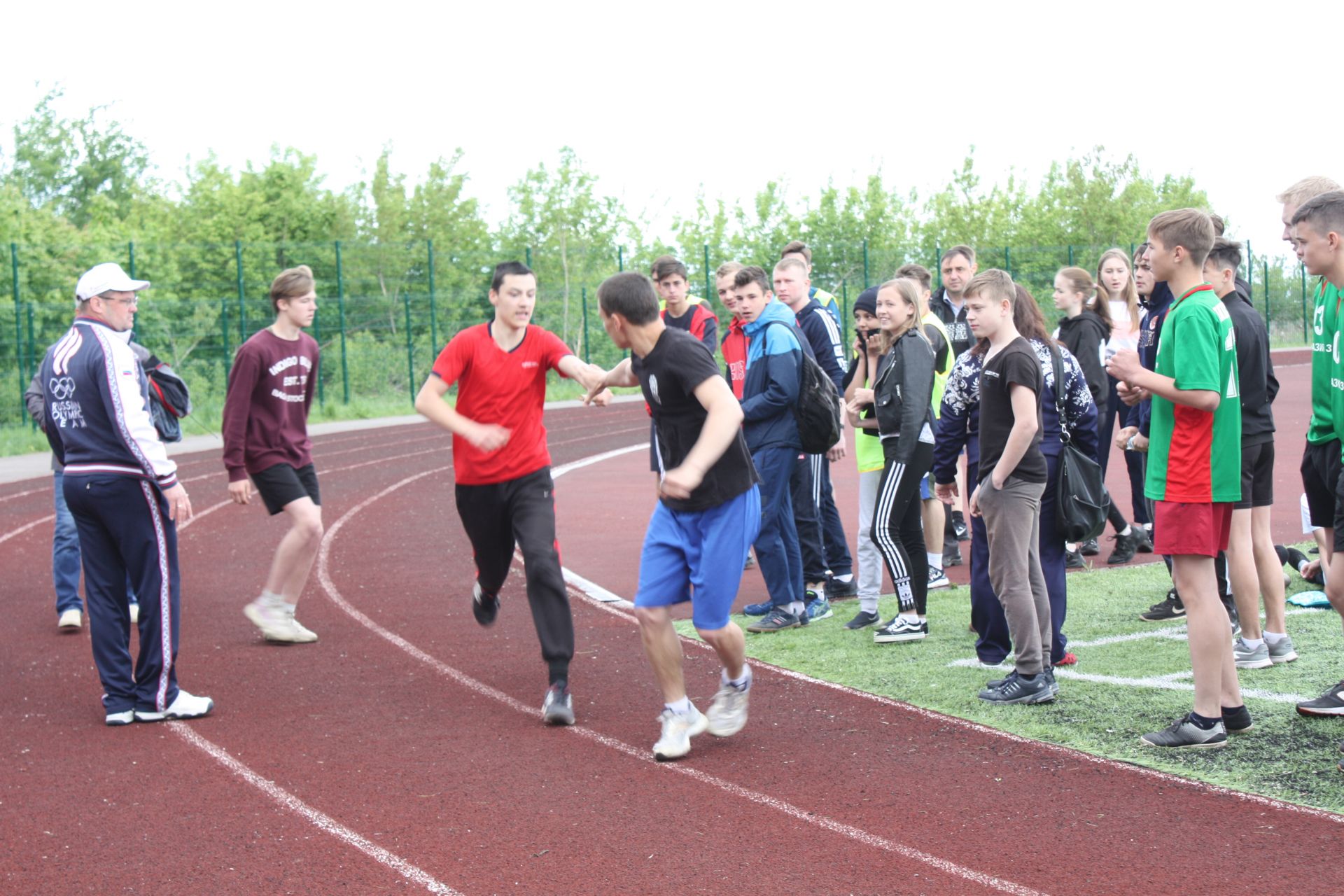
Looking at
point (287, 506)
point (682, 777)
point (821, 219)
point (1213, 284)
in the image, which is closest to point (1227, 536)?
point (1213, 284)

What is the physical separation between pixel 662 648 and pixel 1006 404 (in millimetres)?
1886

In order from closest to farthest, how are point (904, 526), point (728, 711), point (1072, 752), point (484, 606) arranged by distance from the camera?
point (1072, 752) → point (728, 711) → point (484, 606) → point (904, 526)

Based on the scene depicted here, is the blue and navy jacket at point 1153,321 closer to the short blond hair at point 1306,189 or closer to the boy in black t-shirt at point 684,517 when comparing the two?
the short blond hair at point 1306,189

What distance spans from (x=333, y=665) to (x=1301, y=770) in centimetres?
485

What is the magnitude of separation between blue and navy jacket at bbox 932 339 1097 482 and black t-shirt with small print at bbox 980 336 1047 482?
0.13 metres

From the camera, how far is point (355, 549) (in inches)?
449

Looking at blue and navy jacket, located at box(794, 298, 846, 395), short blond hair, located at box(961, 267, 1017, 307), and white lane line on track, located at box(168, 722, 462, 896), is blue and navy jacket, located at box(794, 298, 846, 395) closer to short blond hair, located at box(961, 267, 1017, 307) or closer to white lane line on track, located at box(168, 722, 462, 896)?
short blond hair, located at box(961, 267, 1017, 307)

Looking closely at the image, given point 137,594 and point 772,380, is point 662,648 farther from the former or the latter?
point 137,594

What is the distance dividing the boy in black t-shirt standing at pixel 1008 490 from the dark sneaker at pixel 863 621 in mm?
1705

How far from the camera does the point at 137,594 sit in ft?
20.8

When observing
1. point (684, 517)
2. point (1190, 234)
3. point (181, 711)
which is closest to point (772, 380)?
point (684, 517)

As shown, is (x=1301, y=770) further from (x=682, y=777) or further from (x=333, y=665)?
(x=333, y=665)

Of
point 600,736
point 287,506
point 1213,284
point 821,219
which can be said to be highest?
point 821,219

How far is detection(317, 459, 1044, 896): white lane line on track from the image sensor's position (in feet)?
13.6
